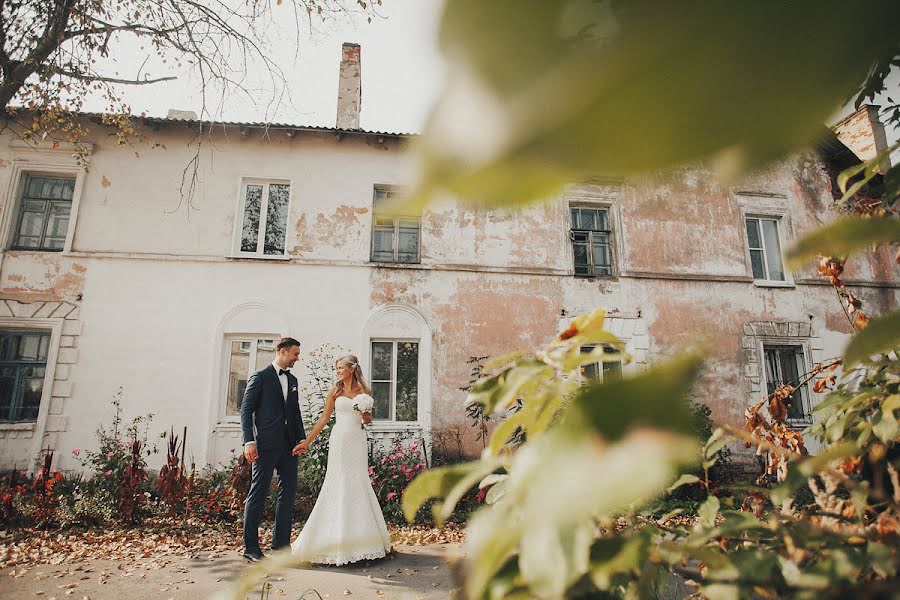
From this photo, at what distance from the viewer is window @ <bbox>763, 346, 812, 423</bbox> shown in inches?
364

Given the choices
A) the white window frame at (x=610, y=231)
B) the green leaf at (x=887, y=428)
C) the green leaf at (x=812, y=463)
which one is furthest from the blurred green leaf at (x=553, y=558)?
the white window frame at (x=610, y=231)

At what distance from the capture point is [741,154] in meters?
0.19

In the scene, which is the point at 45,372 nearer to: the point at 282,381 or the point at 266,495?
the point at 282,381

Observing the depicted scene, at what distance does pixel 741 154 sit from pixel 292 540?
5.93m

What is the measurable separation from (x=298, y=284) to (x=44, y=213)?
449 cm

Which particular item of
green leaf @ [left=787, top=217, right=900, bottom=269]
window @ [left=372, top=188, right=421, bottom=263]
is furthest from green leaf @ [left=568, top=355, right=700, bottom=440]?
window @ [left=372, top=188, right=421, bottom=263]

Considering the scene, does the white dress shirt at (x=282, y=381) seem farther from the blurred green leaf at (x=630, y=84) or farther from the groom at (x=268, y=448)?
the blurred green leaf at (x=630, y=84)

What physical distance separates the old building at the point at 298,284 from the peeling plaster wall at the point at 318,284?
0.03 m

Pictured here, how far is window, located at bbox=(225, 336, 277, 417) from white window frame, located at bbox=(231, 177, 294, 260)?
1.48m

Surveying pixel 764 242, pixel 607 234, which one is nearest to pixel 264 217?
pixel 607 234

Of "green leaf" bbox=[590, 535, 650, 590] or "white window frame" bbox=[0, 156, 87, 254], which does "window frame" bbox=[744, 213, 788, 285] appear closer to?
"green leaf" bbox=[590, 535, 650, 590]

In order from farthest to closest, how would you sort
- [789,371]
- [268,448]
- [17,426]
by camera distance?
[789,371] → [17,426] → [268,448]

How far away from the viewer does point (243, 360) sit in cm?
815

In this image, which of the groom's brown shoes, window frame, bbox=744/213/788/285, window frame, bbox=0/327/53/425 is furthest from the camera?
window frame, bbox=744/213/788/285
